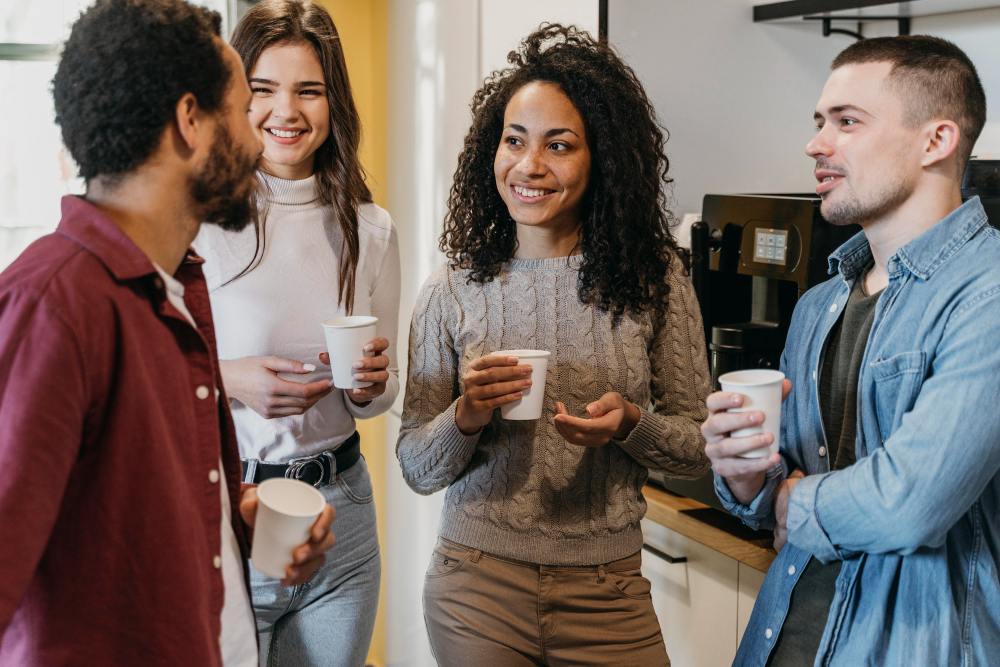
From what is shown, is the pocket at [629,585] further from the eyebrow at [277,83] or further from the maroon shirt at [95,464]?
the eyebrow at [277,83]

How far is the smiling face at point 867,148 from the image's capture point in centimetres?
139

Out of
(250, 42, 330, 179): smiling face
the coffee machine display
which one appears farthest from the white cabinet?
(250, 42, 330, 179): smiling face

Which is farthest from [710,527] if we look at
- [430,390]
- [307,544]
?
[307,544]

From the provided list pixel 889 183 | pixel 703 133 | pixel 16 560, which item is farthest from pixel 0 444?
pixel 703 133

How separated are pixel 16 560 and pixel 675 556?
5.01 ft

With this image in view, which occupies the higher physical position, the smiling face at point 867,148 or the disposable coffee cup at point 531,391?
the smiling face at point 867,148

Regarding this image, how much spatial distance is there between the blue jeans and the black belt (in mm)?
23

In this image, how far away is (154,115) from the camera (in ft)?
3.46

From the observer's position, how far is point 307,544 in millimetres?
1214

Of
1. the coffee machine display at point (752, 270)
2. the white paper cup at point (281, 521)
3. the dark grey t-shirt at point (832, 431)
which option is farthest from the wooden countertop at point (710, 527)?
the white paper cup at point (281, 521)

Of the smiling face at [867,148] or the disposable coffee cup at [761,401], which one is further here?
the smiling face at [867,148]

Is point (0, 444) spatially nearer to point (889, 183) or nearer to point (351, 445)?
point (351, 445)

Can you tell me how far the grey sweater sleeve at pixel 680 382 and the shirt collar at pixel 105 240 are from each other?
856 mm

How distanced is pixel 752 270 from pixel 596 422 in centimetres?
71
